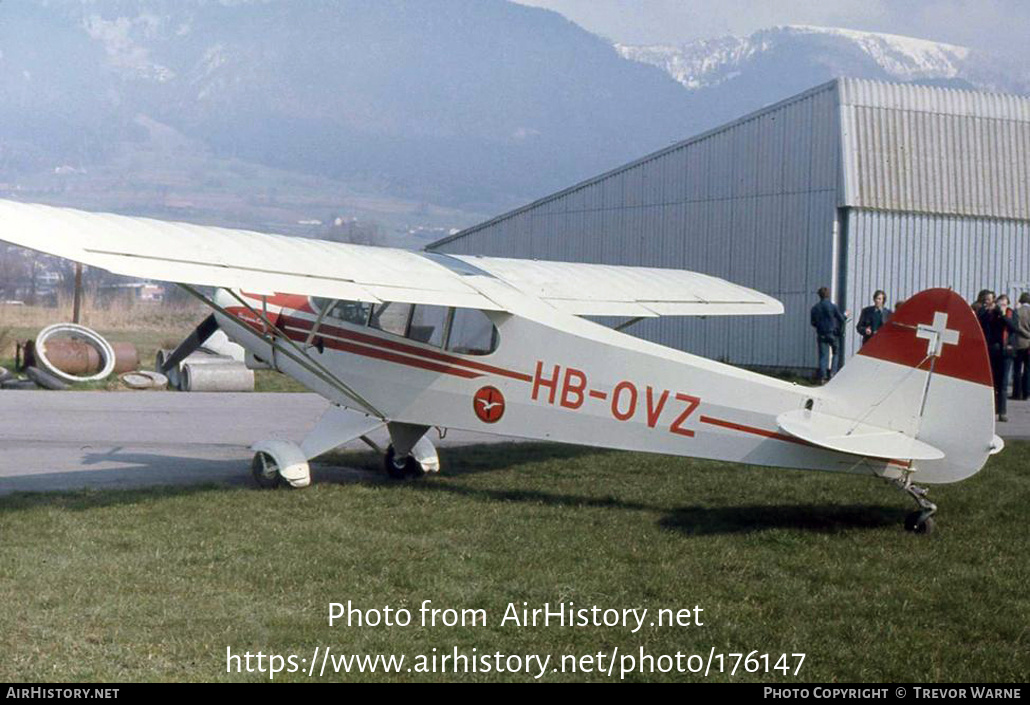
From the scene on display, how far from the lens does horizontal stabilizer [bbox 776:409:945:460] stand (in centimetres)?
742

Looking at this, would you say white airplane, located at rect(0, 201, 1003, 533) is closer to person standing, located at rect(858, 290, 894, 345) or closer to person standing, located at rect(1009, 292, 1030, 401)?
person standing, located at rect(858, 290, 894, 345)

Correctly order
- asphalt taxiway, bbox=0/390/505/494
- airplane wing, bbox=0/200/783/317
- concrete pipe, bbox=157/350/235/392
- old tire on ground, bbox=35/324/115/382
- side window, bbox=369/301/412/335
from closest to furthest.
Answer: airplane wing, bbox=0/200/783/317, side window, bbox=369/301/412/335, asphalt taxiway, bbox=0/390/505/494, old tire on ground, bbox=35/324/115/382, concrete pipe, bbox=157/350/235/392

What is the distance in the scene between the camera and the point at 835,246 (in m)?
22.1

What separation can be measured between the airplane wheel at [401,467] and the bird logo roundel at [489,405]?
1.37m

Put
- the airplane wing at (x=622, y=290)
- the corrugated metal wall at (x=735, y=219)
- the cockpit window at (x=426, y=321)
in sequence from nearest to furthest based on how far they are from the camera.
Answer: the cockpit window at (x=426, y=321), the airplane wing at (x=622, y=290), the corrugated metal wall at (x=735, y=219)

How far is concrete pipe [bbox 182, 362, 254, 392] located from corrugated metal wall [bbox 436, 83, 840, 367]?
10.3 m

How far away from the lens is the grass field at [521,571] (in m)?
5.43

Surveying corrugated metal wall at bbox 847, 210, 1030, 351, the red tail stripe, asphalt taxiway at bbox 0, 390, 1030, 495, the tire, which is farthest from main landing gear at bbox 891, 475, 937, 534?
corrugated metal wall at bbox 847, 210, 1030, 351

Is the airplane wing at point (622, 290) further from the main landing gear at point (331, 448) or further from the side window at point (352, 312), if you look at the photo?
the main landing gear at point (331, 448)

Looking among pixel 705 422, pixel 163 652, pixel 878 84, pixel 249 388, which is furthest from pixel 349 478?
pixel 878 84

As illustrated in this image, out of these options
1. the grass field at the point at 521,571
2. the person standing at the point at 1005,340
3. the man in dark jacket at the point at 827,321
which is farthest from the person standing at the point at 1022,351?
the grass field at the point at 521,571

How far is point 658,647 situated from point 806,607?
1.10 metres

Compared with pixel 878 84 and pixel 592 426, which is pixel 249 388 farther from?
pixel 878 84

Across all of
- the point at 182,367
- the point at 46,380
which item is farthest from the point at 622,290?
the point at 46,380
